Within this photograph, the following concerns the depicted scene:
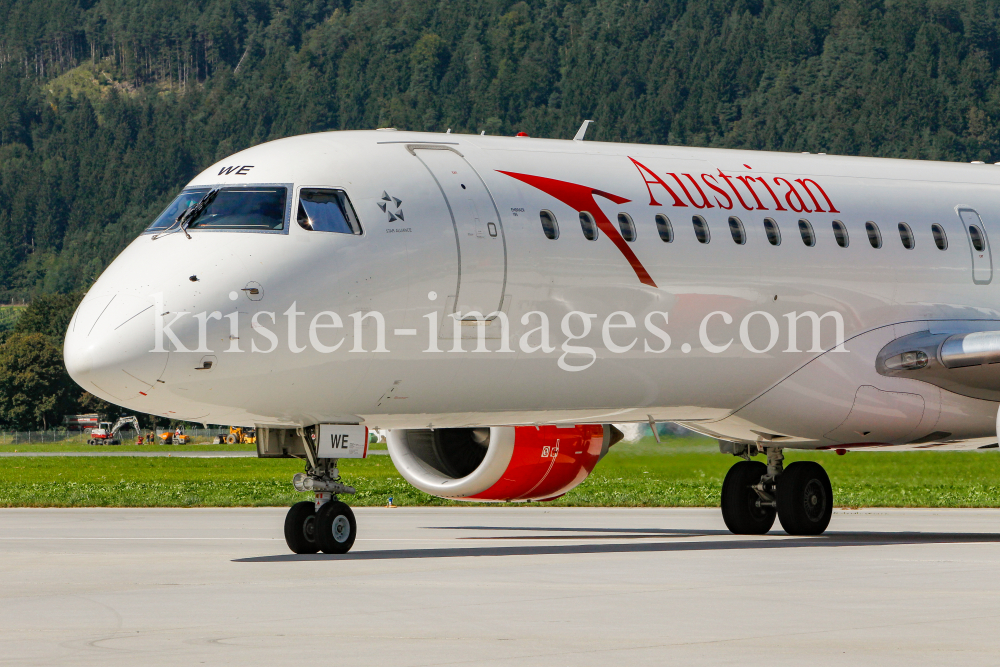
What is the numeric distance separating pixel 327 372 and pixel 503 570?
2895mm

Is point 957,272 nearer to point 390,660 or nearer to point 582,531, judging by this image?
point 582,531

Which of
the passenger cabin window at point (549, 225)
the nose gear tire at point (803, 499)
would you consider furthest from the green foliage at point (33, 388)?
the passenger cabin window at point (549, 225)

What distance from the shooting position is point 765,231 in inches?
853

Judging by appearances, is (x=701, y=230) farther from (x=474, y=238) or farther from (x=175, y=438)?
(x=175, y=438)

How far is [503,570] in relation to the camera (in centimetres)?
1739

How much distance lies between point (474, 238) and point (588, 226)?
5.82ft

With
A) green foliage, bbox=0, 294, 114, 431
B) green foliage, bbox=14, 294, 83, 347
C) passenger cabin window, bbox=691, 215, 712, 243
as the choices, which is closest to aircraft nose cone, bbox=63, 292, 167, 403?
passenger cabin window, bbox=691, 215, 712, 243

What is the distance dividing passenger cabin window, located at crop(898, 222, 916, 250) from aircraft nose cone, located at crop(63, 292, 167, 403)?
35.8 ft

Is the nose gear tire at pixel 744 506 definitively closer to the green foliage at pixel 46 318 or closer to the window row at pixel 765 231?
the window row at pixel 765 231

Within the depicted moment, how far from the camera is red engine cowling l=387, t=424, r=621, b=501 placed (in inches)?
874

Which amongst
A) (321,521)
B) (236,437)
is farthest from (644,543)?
(236,437)

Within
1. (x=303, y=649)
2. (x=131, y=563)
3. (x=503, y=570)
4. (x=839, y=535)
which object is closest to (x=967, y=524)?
(x=839, y=535)

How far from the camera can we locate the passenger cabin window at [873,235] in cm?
2256

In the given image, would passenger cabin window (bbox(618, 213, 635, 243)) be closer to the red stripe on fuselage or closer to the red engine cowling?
the red stripe on fuselage
